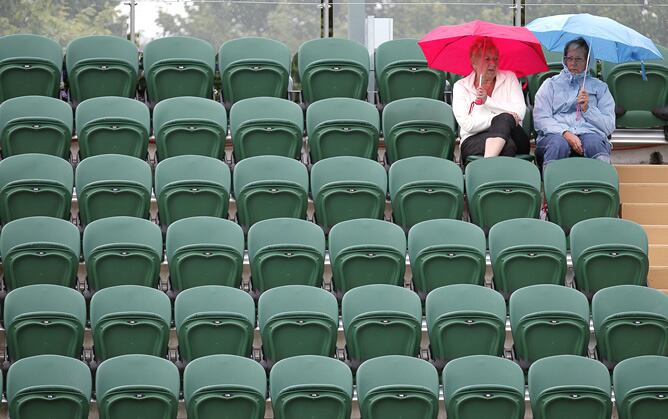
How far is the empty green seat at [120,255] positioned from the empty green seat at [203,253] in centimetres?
11

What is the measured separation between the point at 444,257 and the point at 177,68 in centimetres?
256

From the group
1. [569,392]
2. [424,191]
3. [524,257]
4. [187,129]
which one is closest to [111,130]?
[187,129]

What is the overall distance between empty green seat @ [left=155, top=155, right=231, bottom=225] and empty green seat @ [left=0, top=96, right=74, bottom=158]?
0.79m

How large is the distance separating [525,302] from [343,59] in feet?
8.60

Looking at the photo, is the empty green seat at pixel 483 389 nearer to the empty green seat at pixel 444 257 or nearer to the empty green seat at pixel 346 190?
the empty green seat at pixel 444 257

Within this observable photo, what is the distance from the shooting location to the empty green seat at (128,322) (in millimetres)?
8891

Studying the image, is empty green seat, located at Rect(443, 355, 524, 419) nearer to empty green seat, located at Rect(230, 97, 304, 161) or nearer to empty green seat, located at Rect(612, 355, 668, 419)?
empty green seat, located at Rect(612, 355, 668, 419)

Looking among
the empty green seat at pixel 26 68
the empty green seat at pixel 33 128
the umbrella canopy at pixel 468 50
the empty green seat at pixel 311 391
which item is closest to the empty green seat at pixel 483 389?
the empty green seat at pixel 311 391

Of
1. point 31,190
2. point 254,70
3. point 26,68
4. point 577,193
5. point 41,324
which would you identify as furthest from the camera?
point 254,70

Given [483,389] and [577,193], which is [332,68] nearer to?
[577,193]

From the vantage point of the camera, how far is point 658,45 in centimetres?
1202

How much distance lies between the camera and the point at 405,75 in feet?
36.2

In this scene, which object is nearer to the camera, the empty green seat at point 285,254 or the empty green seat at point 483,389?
the empty green seat at point 483,389

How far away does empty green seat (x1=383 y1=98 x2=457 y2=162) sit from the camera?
10.5 metres
